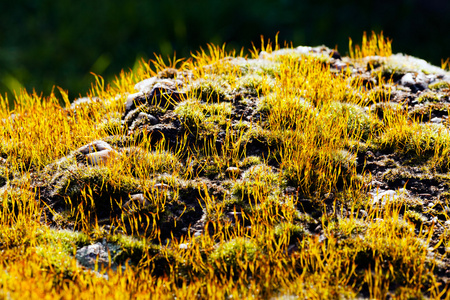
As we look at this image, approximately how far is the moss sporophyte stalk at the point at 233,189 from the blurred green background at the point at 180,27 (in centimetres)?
562

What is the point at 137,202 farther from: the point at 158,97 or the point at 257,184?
the point at 158,97

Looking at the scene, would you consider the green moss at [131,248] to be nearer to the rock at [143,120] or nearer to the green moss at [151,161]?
the green moss at [151,161]

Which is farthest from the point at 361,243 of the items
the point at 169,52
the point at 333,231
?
the point at 169,52

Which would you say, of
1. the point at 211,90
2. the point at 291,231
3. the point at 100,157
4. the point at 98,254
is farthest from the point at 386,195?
the point at 100,157

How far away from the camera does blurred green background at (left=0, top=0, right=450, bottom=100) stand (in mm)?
10305

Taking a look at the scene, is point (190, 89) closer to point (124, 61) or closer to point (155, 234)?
point (155, 234)

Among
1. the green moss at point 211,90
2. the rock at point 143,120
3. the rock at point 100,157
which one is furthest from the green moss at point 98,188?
the green moss at point 211,90

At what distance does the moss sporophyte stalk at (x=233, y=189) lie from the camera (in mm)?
2996

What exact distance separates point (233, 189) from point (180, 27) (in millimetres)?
7766

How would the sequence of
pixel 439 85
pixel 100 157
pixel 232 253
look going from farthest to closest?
pixel 439 85 < pixel 100 157 < pixel 232 253

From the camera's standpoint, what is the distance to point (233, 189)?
12.3 feet

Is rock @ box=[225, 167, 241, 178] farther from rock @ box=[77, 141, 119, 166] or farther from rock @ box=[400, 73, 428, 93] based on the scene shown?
rock @ box=[400, 73, 428, 93]

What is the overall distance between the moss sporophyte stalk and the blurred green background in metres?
5.62

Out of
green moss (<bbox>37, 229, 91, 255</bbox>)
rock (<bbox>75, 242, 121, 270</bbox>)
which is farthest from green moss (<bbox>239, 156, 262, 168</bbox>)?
green moss (<bbox>37, 229, 91, 255</bbox>)
